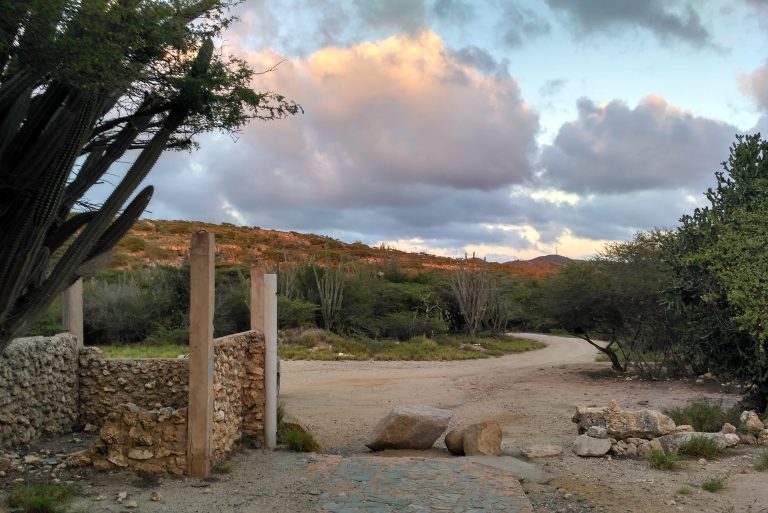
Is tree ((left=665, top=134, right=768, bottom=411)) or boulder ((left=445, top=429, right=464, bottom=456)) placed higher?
tree ((left=665, top=134, right=768, bottom=411))

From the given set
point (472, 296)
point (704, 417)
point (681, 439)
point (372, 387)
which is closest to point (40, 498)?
point (681, 439)

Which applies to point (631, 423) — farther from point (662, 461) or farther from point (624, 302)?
point (624, 302)

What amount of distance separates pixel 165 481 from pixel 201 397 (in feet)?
3.47

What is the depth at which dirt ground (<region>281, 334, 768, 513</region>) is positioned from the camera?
8219mm

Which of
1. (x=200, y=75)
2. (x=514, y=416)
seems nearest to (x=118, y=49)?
(x=200, y=75)

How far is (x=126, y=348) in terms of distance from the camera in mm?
24391

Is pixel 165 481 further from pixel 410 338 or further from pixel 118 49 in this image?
pixel 410 338

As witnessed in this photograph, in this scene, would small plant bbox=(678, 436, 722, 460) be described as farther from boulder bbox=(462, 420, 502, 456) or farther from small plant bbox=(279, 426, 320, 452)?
small plant bbox=(279, 426, 320, 452)

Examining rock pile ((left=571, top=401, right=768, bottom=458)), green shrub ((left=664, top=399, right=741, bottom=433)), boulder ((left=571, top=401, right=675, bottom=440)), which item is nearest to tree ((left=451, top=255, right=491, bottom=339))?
green shrub ((left=664, top=399, right=741, bottom=433))

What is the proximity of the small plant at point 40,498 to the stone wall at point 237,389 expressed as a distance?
209cm

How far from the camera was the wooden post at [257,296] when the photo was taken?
11219 mm

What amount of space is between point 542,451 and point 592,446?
0.78 m

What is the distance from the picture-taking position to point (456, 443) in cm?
1066

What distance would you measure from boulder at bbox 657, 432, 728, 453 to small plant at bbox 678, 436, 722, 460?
63 millimetres
